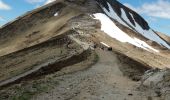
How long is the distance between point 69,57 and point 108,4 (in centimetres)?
8317

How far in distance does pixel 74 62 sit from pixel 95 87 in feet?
52.7

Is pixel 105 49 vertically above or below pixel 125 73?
above

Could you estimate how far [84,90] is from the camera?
99.9ft

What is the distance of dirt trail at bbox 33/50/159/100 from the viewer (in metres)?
28.7

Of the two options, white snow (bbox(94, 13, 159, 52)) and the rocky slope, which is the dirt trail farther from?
white snow (bbox(94, 13, 159, 52))

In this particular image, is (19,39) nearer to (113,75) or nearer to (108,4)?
(108,4)

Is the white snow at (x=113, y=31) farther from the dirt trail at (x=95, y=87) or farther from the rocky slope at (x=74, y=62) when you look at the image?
the dirt trail at (x=95, y=87)

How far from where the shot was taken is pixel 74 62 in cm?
4747

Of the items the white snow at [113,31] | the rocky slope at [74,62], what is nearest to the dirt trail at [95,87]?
the rocky slope at [74,62]

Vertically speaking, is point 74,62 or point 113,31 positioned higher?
point 113,31

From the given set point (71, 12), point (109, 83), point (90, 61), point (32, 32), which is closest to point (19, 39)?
point (32, 32)

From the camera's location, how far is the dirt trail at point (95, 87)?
94.1 ft

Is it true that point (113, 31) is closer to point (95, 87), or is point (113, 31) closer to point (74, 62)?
point (74, 62)

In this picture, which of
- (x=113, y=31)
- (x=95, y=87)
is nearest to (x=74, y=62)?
(x=95, y=87)
